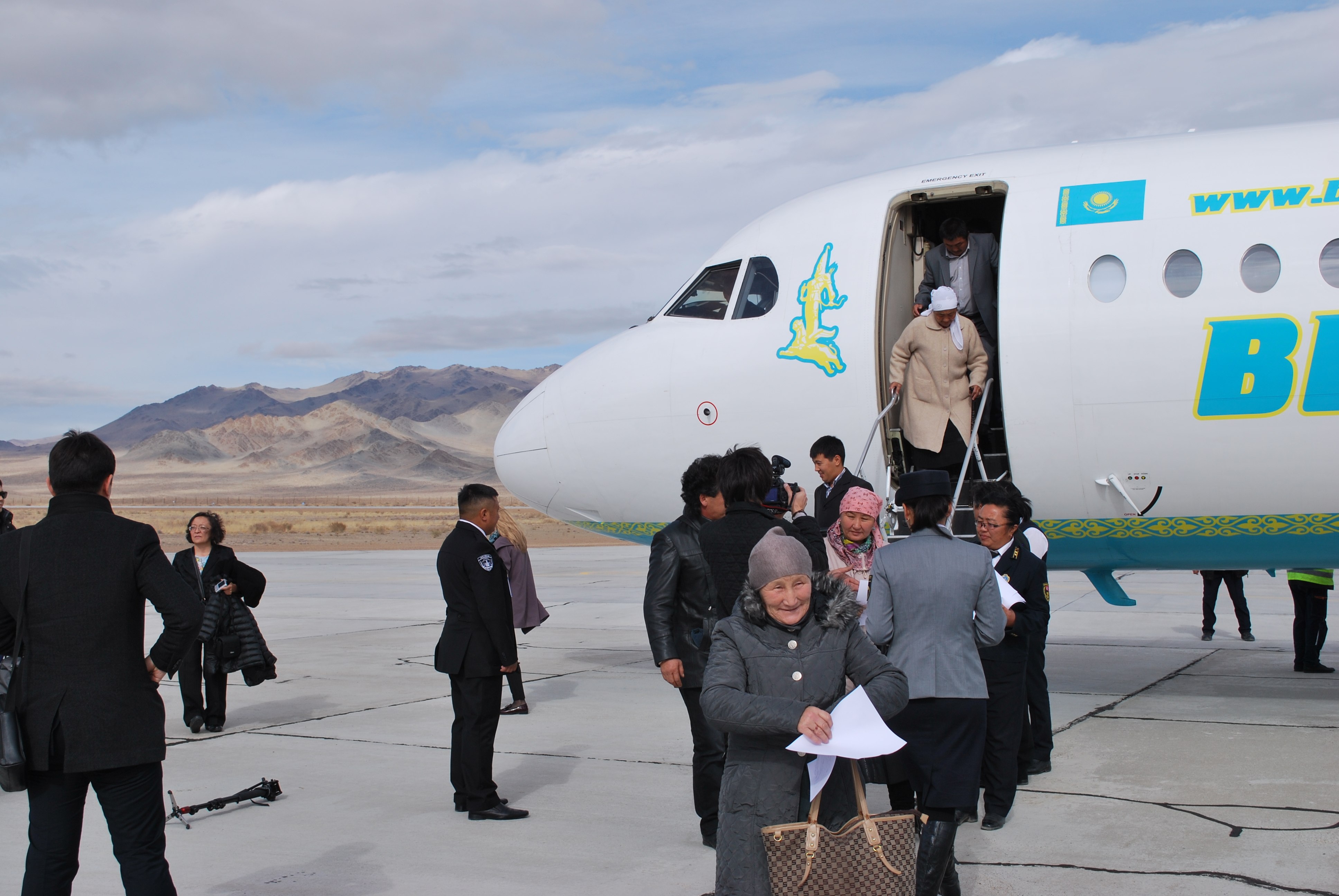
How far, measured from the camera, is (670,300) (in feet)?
34.2

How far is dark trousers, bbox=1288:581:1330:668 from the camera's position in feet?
35.4

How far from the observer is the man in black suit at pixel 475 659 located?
654 centimetres

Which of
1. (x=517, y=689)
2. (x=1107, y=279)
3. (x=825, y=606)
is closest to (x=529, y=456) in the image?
(x=517, y=689)

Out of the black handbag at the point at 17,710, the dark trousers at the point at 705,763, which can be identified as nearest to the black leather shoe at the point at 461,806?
the dark trousers at the point at 705,763

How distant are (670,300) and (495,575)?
4.38 m

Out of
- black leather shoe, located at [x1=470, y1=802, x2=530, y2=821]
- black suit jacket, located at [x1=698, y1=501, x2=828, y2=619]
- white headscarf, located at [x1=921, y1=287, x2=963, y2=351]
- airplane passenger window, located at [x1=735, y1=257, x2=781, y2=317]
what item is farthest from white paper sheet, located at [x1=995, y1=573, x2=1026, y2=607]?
airplane passenger window, located at [x1=735, y1=257, x2=781, y2=317]

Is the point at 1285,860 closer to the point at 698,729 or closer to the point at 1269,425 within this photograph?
the point at 698,729

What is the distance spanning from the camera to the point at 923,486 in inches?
194

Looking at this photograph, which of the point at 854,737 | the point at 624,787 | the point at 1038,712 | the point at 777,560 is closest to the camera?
the point at 854,737

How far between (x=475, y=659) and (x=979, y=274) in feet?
17.0

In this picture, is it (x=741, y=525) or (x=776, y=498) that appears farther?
(x=776, y=498)

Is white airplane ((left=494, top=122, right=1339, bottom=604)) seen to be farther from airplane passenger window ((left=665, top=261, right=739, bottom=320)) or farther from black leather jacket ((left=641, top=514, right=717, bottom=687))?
black leather jacket ((left=641, top=514, right=717, bottom=687))

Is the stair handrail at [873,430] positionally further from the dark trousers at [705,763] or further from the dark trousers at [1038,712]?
the dark trousers at [705,763]

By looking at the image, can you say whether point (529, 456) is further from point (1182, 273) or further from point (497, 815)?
point (1182, 273)
